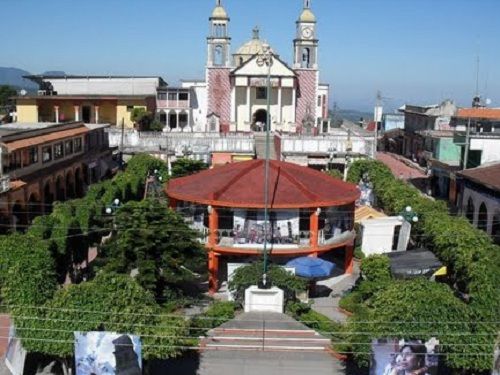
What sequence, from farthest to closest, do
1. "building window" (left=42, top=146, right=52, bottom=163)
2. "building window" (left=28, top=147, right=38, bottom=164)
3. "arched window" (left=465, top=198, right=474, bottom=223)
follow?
"building window" (left=42, top=146, right=52, bottom=163) → "arched window" (left=465, top=198, right=474, bottom=223) → "building window" (left=28, top=147, right=38, bottom=164)

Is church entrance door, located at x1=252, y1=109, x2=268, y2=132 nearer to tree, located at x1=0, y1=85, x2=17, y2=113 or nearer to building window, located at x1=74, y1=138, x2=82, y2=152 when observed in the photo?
building window, located at x1=74, y1=138, x2=82, y2=152

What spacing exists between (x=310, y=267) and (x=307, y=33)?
1949 inches

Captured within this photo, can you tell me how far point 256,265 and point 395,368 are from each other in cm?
1096

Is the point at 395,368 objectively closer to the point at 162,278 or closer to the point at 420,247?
the point at 162,278

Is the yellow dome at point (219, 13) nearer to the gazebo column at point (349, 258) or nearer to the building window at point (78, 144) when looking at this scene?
the building window at point (78, 144)

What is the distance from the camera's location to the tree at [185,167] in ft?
162

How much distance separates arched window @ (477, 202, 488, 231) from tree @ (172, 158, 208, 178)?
842 inches

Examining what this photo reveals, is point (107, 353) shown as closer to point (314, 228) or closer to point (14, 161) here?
point (314, 228)

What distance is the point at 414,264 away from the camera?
27562 millimetres

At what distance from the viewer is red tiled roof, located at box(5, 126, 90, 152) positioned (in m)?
36.8

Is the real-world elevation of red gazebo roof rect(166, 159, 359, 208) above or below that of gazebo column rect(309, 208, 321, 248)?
above

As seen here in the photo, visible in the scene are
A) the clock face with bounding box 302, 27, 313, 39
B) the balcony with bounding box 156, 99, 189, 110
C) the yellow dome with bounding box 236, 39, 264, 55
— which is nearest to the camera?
the clock face with bounding box 302, 27, 313, 39

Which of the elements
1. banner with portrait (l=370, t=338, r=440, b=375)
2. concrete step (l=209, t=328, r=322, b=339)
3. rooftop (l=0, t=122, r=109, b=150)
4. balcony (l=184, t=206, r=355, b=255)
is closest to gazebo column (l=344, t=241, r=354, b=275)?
balcony (l=184, t=206, r=355, b=255)

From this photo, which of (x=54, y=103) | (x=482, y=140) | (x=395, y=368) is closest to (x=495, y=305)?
(x=395, y=368)
